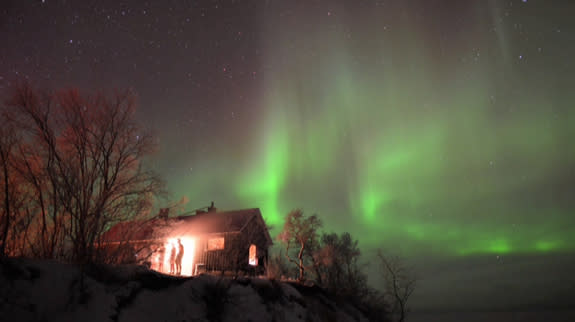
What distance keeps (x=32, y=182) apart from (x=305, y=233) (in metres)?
22.4

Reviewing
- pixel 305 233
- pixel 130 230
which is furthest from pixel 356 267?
pixel 130 230

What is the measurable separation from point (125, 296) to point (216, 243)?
51.9 feet

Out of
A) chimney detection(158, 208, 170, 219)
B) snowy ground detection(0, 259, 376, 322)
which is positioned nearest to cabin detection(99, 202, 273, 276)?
chimney detection(158, 208, 170, 219)

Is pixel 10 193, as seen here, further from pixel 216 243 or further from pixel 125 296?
pixel 216 243

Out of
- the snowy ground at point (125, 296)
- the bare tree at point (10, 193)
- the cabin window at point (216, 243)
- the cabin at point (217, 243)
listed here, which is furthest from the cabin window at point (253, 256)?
the bare tree at point (10, 193)

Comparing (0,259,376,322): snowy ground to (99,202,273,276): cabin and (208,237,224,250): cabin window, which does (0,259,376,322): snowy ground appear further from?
(208,237,224,250): cabin window

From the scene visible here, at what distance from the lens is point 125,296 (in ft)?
24.1

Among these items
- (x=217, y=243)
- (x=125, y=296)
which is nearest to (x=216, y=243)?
(x=217, y=243)

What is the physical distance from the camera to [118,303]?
704 cm

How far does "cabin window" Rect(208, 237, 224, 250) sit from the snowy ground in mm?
11182

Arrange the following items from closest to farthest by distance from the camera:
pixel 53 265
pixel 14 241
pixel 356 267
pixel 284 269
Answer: pixel 53 265, pixel 14 241, pixel 284 269, pixel 356 267

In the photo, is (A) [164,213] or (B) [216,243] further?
(B) [216,243]

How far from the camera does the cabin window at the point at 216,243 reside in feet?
74.2

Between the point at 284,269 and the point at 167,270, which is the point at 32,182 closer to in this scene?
the point at 167,270
